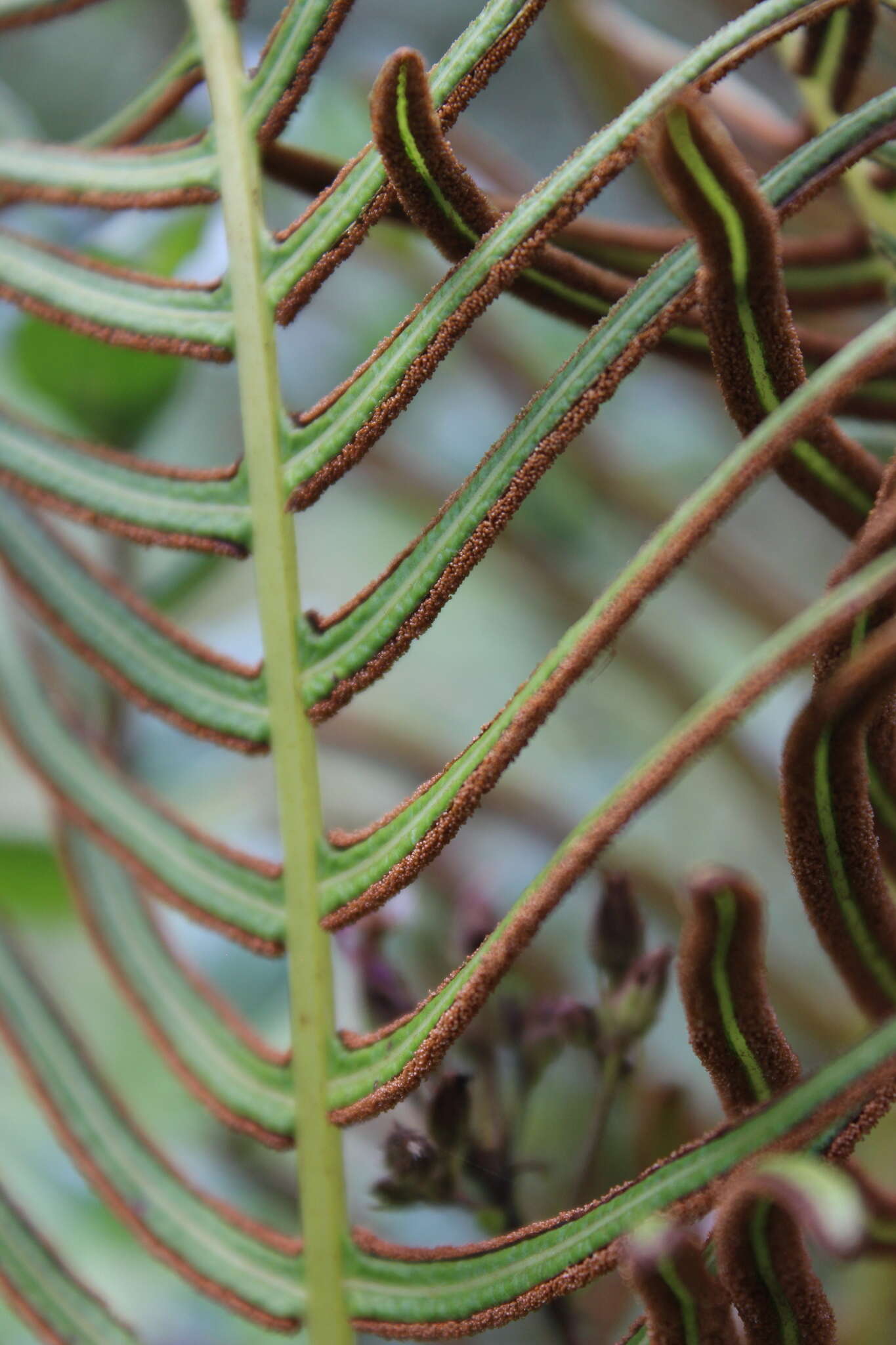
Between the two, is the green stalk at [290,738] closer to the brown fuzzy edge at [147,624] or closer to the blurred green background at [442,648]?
the brown fuzzy edge at [147,624]

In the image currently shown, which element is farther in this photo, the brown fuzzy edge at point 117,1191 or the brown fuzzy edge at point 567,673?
the brown fuzzy edge at point 117,1191

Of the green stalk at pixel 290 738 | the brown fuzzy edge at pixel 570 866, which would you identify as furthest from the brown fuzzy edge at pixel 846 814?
the green stalk at pixel 290 738

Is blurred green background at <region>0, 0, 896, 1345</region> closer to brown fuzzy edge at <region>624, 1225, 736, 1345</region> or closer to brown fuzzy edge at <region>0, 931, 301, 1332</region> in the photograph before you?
brown fuzzy edge at <region>0, 931, 301, 1332</region>

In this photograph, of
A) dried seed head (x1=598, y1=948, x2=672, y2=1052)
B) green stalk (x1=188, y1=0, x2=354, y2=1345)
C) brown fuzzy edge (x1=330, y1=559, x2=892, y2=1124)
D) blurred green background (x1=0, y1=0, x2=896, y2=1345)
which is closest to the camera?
brown fuzzy edge (x1=330, y1=559, x2=892, y2=1124)

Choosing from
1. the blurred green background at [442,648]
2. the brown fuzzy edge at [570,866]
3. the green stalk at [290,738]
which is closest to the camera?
the brown fuzzy edge at [570,866]

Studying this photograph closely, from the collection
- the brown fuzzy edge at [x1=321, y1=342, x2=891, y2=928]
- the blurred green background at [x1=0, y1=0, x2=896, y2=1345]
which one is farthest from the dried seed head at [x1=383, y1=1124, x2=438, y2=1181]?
the brown fuzzy edge at [x1=321, y1=342, x2=891, y2=928]

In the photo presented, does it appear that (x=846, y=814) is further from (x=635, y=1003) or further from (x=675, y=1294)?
(x=635, y=1003)
